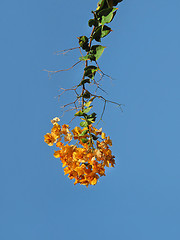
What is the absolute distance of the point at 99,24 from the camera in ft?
2.72

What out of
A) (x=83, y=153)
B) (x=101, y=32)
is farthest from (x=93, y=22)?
A: (x=83, y=153)

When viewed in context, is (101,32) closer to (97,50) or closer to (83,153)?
(97,50)

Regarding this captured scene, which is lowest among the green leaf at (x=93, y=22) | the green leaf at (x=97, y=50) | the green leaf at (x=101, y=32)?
the green leaf at (x=97, y=50)

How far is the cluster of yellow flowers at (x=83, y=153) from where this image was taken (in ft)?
2.92

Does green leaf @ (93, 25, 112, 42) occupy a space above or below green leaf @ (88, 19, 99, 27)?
below

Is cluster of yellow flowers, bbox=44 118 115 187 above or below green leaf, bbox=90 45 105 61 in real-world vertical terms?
below

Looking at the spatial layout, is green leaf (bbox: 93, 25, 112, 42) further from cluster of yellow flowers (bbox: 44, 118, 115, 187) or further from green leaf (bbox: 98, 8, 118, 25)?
cluster of yellow flowers (bbox: 44, 118, 115, 187)

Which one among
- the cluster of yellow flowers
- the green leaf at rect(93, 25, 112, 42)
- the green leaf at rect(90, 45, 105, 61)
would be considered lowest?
the cluster of yellow flowers

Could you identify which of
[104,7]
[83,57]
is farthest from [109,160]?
[104,7]

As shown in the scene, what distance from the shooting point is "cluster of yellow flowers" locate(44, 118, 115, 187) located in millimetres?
890

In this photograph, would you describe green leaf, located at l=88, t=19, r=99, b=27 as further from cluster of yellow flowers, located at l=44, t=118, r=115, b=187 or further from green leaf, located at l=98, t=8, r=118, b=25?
cluster of yellow flowers, located at l=44, t=118, r=115, b=187

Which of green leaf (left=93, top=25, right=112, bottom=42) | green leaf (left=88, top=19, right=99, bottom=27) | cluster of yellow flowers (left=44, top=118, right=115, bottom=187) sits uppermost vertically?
green leaf (left=88, top=19, right=99, bottom=27)

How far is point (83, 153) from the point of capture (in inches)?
35.8

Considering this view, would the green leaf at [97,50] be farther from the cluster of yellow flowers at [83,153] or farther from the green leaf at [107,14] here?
the cluster of yellow flowers at [83,153]
